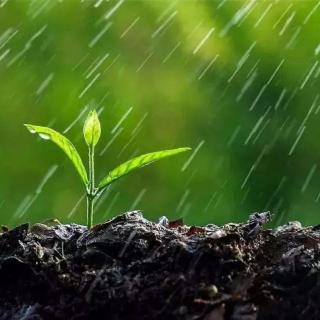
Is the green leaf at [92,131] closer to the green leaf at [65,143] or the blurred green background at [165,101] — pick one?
the green leaf at [65,143]

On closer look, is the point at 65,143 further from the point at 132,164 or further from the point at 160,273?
the point at 160,273

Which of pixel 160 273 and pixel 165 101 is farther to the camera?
pixel 165 101

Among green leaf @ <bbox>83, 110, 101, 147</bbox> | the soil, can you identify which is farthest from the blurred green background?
the soil

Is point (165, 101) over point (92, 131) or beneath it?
beneath

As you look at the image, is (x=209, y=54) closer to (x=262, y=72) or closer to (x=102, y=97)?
(x=262, y=72)

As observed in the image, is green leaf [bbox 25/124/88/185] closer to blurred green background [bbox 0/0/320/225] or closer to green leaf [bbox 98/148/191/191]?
green leaf [bbox 98/148/191/191]

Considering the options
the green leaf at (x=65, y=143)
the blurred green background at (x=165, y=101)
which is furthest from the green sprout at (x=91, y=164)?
the blurred green background at (x=165, y=101)

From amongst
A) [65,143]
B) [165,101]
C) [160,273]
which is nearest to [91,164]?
[65,143]

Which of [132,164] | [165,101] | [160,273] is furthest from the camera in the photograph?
[165,101]
